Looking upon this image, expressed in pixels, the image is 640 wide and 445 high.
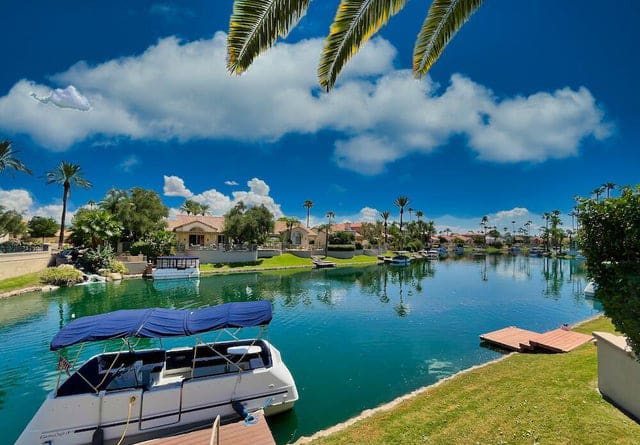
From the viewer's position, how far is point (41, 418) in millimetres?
7914

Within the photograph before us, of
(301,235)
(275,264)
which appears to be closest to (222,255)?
(275,264)

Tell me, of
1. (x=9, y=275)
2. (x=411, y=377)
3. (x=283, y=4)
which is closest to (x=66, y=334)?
(x=283, y=4)

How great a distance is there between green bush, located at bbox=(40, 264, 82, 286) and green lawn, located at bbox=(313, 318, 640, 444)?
3664 cm

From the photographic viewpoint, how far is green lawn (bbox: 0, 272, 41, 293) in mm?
29394

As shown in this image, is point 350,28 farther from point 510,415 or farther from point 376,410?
point 376,410

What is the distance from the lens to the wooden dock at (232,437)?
7.49 m

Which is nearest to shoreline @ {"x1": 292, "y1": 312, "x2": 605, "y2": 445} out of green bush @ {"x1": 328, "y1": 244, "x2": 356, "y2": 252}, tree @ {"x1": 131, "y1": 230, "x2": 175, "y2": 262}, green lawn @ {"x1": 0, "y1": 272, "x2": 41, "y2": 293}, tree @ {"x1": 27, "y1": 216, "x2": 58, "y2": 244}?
green lawn @ {"x1": 0, "y1": 272, "x2": 41, "y2": 293}

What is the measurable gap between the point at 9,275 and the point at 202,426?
117ft

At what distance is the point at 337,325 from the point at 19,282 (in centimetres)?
3191

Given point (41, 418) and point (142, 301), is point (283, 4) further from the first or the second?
point (142, 301)

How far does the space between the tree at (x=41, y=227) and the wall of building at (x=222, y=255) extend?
133 ft

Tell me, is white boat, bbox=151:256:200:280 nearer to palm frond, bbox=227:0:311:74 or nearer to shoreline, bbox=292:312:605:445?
shoreline, bbox=292:312:605:445

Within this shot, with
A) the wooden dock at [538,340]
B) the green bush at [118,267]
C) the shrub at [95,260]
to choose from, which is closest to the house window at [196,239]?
the green bush at [118,267]

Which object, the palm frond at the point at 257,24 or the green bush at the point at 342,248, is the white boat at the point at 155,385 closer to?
the palm frond at the point at 257,24
